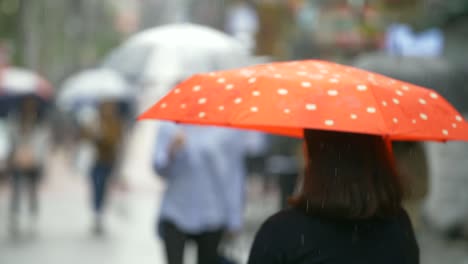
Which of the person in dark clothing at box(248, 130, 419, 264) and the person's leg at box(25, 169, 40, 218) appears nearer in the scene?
the person in dark clothing at box(248, 130, 419, 264)

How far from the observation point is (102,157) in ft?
38.5

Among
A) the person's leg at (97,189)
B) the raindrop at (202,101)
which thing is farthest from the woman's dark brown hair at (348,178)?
the person's leg at (97,189)

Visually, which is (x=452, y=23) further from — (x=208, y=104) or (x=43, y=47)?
(x=43, y=47)

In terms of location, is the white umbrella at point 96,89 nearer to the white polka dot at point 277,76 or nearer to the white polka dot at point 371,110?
the white polka dot at point 277,76

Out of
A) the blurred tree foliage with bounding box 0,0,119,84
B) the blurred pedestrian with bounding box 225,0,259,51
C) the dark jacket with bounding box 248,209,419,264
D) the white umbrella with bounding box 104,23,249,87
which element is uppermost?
the dark jacket with bounding box 248,209,419,264

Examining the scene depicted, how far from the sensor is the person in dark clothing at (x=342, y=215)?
2953 mm

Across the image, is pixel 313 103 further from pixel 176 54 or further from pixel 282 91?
pixel 176 54

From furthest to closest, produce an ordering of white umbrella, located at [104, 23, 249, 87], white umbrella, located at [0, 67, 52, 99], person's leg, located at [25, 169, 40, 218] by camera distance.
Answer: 1. white umbrella, located at [0, 67, 52, 99]
2. person's leg, located at [25, 169, 40, 218]
3. white umbrella, located at [104, 23, 249, 87]

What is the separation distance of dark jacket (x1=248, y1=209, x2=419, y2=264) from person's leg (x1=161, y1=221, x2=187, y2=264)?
2377 millimetres

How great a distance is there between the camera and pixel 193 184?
5.53 metres

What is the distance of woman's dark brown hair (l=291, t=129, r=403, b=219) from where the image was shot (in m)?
2.96

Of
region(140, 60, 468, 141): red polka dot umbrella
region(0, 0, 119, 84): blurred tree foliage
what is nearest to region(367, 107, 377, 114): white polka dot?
region(140, 60, 468, 141): red polka dot umbrella

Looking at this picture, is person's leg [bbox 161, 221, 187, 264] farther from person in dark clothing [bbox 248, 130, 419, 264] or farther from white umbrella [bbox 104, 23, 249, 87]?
person in dark clothing [bbox 248, 130, 419, 264]

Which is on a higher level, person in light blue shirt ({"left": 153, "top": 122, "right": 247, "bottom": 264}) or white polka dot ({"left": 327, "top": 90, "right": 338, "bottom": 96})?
white polka dot ({"left": 327, "top": 90, "right": 338, "bottom": 96})
